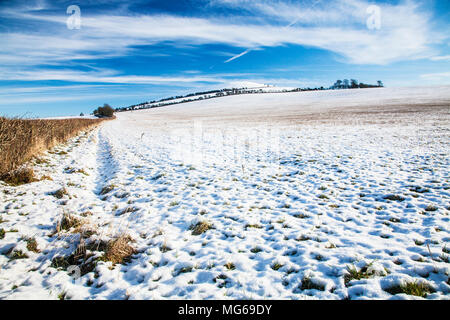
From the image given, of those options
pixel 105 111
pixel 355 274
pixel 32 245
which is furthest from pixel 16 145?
pixel 105 111

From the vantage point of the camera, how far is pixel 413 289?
3.35 meters

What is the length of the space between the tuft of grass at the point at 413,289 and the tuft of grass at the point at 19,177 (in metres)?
12.0

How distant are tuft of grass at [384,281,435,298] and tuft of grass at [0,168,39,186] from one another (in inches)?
471

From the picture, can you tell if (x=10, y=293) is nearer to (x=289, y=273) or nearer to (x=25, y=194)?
(x=289, y=273)

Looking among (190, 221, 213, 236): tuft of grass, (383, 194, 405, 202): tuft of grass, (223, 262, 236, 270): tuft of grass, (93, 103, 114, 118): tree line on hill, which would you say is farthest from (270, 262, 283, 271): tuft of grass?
(93, 103, 114, 118): tree line on hill

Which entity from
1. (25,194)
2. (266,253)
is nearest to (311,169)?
(266,253)

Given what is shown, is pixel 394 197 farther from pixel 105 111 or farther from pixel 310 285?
pixel 105 111

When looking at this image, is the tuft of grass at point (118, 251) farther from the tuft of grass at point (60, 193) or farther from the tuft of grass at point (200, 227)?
the tuft of grass at point (60, 193)

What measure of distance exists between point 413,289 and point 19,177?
12.6 meters

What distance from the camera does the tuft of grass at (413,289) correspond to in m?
3.27

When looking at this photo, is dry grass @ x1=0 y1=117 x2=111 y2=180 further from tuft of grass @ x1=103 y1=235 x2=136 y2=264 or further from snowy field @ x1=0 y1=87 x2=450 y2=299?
tuft of grass @ x1=103 y1=235 x2=136 y2=264

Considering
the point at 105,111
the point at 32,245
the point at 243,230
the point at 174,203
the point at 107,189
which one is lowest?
the point at 243,230
